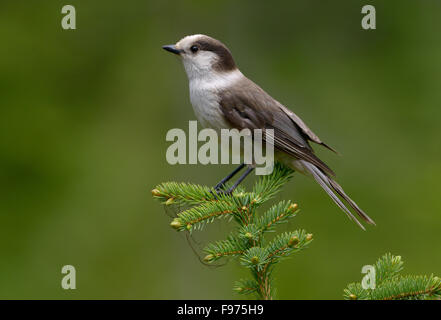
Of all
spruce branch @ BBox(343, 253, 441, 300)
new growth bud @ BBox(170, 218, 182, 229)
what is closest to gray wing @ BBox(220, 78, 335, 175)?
new growth bud @ BBox(170, 218, 182, 229)

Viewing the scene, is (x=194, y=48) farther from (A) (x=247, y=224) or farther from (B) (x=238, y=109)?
(A) (x=247, y=224)

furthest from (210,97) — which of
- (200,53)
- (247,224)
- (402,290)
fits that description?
(402,290)

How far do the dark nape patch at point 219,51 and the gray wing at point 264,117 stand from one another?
213 millimetres

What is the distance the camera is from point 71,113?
599cm

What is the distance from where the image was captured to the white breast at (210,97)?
3.61 meters

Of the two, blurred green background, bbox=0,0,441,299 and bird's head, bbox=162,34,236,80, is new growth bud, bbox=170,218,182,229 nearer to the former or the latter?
bird's head, bbox=162,34,236,80

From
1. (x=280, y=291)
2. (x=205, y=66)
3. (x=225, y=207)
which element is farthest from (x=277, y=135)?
(x=280, y=291)

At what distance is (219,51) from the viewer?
12.3 ft

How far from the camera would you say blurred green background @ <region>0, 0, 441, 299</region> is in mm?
5531

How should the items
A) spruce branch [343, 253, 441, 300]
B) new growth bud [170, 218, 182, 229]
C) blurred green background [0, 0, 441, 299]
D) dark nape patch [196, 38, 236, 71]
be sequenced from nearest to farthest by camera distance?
spruce branch [343, 253, 441, 300] < new growth bud [170, 218, 182, 229] < dark nape patch [196, 38, 236, 71] < blurred green background [0, 0, 441, 299]

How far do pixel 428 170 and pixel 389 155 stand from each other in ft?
1.41

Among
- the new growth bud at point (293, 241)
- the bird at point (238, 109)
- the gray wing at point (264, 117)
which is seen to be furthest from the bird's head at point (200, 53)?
the new growth bud at point (293, 241)

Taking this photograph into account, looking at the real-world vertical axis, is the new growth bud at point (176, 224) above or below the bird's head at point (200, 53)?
below

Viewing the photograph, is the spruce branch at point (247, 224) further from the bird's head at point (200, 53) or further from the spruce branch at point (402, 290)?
the bird's head at point (200, 53)
